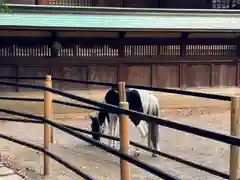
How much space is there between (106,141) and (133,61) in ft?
16.0

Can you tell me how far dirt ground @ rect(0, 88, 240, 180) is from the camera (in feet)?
21.1

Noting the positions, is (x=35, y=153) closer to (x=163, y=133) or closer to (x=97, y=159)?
(x=97, y=159)

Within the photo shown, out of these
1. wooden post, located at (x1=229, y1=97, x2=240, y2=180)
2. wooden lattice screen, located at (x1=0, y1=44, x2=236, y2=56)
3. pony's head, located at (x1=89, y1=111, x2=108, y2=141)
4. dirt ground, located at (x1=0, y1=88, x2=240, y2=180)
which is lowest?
dirt ground, located at (x1=0, y1=88, x2=240, y2=180)

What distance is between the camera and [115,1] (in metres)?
14.9

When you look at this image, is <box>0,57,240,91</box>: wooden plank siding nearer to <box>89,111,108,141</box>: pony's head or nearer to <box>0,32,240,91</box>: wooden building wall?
<box>0,32,240,91</box>: wooden building wall

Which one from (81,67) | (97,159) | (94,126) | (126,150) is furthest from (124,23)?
(126,150)

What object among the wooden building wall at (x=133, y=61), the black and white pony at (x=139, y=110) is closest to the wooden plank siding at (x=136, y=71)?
the wooden building wall at (x=133, y=61)

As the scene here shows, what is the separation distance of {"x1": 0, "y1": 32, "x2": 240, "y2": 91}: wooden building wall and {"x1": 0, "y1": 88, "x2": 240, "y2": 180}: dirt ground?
0.50 m

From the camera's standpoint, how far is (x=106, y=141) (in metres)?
8.82

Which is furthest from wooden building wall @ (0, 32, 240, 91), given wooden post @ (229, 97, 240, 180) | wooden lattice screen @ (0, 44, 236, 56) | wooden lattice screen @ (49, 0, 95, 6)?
wooden post @ (229, 97, 240, 180)

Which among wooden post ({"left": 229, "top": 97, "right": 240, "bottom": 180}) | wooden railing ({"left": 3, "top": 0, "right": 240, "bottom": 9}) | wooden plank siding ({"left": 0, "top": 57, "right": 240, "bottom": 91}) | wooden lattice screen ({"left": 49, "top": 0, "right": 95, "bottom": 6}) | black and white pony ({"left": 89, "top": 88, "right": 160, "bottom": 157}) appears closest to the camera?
wooden post ({"left": 229, "top": 97, "right": 240, "bottom": 180})

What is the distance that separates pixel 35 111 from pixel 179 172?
664 centimetres

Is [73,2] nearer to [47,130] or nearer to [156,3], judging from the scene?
[156,3]

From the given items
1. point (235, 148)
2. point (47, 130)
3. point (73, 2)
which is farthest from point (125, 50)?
point (235, 148)
